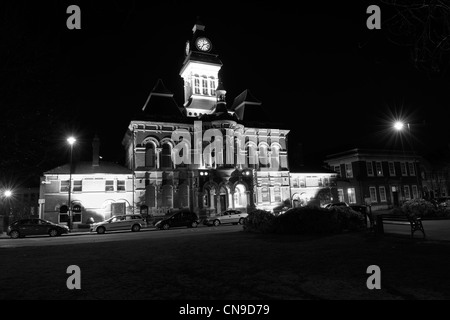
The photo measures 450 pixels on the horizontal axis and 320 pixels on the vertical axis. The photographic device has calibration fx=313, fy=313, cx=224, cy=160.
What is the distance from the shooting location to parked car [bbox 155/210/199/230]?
28547 mm

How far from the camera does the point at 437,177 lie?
196 ft

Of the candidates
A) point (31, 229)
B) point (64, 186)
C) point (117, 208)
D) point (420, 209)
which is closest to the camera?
point (420, 209)

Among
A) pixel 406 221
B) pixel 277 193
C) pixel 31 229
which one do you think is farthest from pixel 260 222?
pixel 277 193

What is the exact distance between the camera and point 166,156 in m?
39.3

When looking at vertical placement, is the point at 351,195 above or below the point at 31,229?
above

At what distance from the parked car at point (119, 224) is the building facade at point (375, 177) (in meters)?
32.7

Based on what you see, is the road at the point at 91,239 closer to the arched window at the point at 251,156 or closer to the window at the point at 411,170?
the arched window at the point at 251,156

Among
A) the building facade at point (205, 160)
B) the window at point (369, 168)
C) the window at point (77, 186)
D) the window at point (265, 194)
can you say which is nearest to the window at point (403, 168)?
the window at point (369, 168)

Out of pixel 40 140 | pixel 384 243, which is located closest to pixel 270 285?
pixel 384 243

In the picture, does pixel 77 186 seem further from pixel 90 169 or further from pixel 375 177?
pixel 375 177

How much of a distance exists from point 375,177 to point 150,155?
35.3 meters

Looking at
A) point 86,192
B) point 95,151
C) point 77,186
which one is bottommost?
point 86,192
